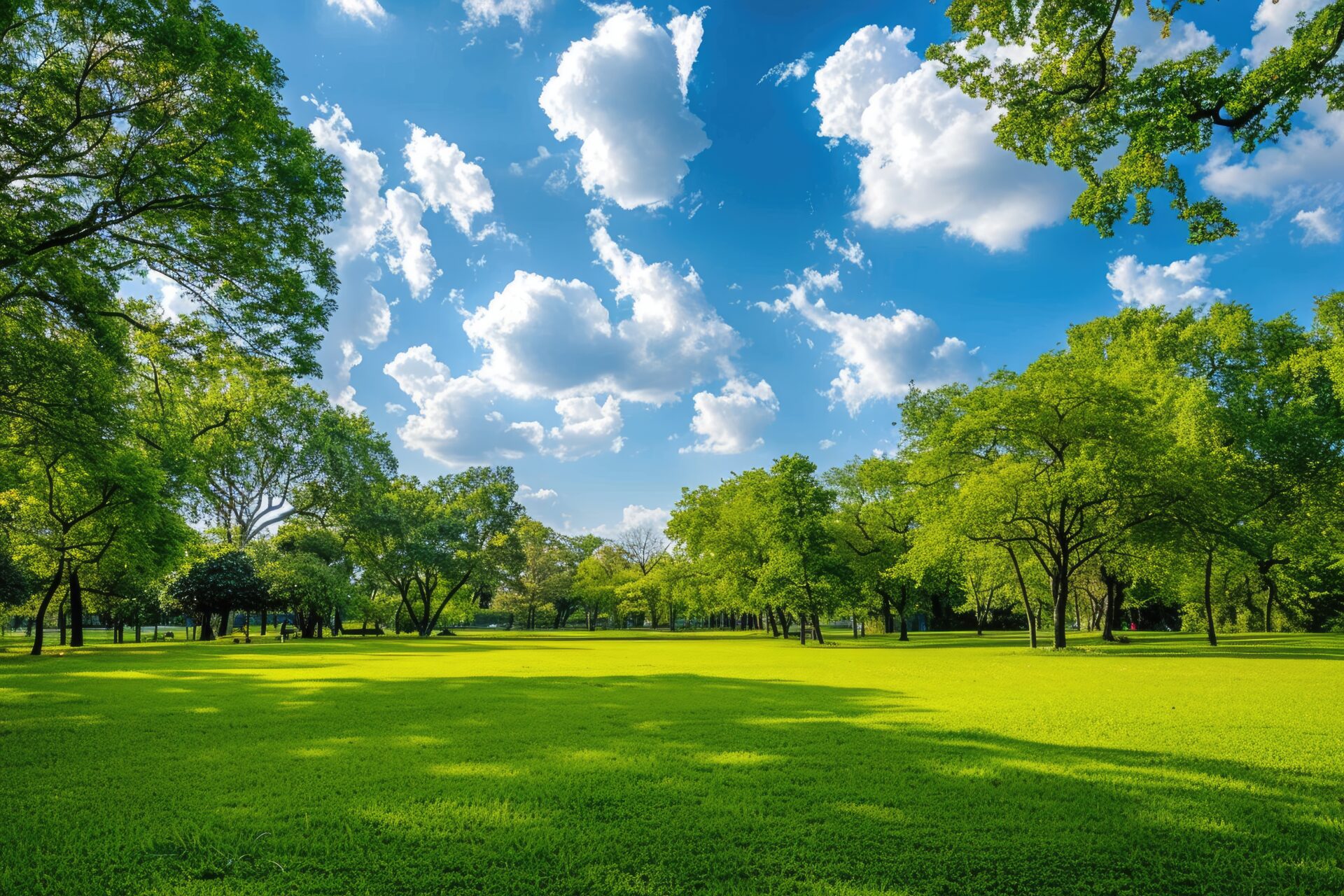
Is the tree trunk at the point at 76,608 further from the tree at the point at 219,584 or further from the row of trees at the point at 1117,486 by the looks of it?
the row of trees at the point at 1117,486

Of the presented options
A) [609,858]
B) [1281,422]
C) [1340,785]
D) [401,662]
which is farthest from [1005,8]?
[1281,422]

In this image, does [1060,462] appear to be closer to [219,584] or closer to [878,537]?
[878,537]

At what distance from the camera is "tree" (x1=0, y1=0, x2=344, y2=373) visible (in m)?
10.7

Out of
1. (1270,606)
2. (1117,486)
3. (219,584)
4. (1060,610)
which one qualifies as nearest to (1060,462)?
(1117,486)

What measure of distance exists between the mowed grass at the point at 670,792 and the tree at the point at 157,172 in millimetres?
8195

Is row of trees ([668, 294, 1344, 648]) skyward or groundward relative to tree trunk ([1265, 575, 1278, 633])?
skyward

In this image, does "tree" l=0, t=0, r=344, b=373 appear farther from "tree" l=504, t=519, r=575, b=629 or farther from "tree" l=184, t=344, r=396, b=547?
"tree" l=504, t=519, r=575, b=629

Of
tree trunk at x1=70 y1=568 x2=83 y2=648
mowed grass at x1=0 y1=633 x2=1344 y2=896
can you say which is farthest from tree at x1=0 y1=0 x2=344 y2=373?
tree trunk at x1=70 y1=568 x2=83 y2=648

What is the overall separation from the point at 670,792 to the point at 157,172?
14.0 metres

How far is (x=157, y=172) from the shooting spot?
11578 millimetres

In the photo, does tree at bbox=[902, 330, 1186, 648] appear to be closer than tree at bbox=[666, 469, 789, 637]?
Yes

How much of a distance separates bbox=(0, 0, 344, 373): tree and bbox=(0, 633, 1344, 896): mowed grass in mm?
8195

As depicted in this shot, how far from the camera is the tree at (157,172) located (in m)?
10.7

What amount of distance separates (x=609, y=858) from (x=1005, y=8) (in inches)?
497
